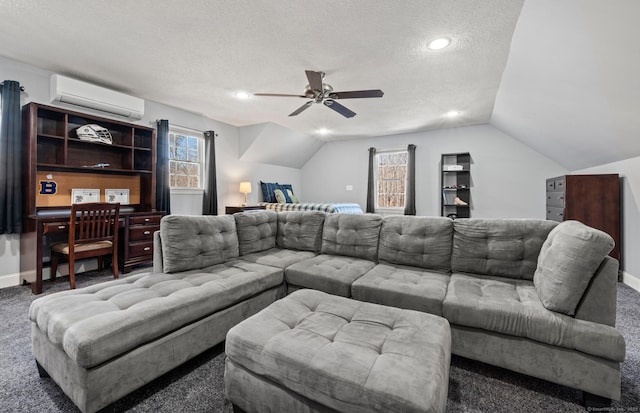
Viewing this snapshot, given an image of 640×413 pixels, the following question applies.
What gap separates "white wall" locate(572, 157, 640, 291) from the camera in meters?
3.12

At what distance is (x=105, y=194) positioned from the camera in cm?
395

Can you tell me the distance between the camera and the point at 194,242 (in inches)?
90.2

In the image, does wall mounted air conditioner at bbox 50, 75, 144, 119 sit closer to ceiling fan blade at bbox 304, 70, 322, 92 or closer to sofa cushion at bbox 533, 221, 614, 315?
ceiling fan blade at bbox 304, 70, 322, 92

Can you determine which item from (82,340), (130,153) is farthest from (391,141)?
(82,340)

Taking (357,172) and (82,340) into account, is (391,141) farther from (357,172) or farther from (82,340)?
(82,340)

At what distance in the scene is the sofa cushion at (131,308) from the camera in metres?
1.24

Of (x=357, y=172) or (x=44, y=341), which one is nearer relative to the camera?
(x=44, y=341)

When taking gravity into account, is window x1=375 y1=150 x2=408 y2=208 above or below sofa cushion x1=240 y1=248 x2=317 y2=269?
above

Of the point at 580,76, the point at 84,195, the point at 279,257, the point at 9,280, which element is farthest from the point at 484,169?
the point at 9,280

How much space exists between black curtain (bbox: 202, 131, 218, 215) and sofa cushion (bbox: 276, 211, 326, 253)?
259 cm

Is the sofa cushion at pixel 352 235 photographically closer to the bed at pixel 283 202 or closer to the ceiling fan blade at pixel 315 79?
the ceiling fan blade at pixel 315 79

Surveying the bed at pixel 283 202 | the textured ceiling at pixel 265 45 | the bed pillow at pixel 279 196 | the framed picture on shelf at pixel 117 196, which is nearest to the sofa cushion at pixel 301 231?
the textured ceiling at pixel 265 45

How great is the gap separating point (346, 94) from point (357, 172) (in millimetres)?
4109

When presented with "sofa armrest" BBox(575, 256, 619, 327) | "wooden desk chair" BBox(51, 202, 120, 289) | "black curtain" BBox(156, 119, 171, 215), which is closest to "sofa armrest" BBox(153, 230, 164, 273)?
"wooden desk chair" BBox(51, 202, 120, 289)
